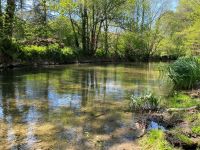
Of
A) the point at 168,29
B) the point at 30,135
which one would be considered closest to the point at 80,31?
the point at 168,29

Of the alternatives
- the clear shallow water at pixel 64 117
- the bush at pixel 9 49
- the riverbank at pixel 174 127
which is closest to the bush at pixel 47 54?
the bush at pixel 9 49

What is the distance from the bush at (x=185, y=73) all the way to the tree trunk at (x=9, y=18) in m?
13.9

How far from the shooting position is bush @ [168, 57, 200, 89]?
13.4 m

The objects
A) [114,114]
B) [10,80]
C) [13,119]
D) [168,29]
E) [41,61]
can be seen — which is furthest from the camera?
[168,29]

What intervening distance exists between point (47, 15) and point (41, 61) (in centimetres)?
758

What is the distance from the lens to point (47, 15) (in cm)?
3547

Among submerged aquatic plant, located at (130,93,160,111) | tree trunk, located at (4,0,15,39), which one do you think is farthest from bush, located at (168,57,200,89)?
tree trunk, located at (4,0,15,39)

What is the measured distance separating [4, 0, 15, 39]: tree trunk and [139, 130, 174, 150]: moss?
18.4 meters

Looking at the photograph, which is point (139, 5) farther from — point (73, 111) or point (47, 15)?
point (73, 111)

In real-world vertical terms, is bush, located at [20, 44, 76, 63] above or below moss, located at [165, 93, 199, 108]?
above

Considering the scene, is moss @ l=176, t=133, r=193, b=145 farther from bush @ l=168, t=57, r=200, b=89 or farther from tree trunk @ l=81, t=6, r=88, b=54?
tree trunk @ l=81, t=6, r=88, b=54

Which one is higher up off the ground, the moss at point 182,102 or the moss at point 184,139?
the moss at point 182,102

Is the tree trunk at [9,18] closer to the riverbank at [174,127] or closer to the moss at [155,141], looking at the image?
the riverbank at [174,127]

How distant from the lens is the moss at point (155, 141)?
639cm
